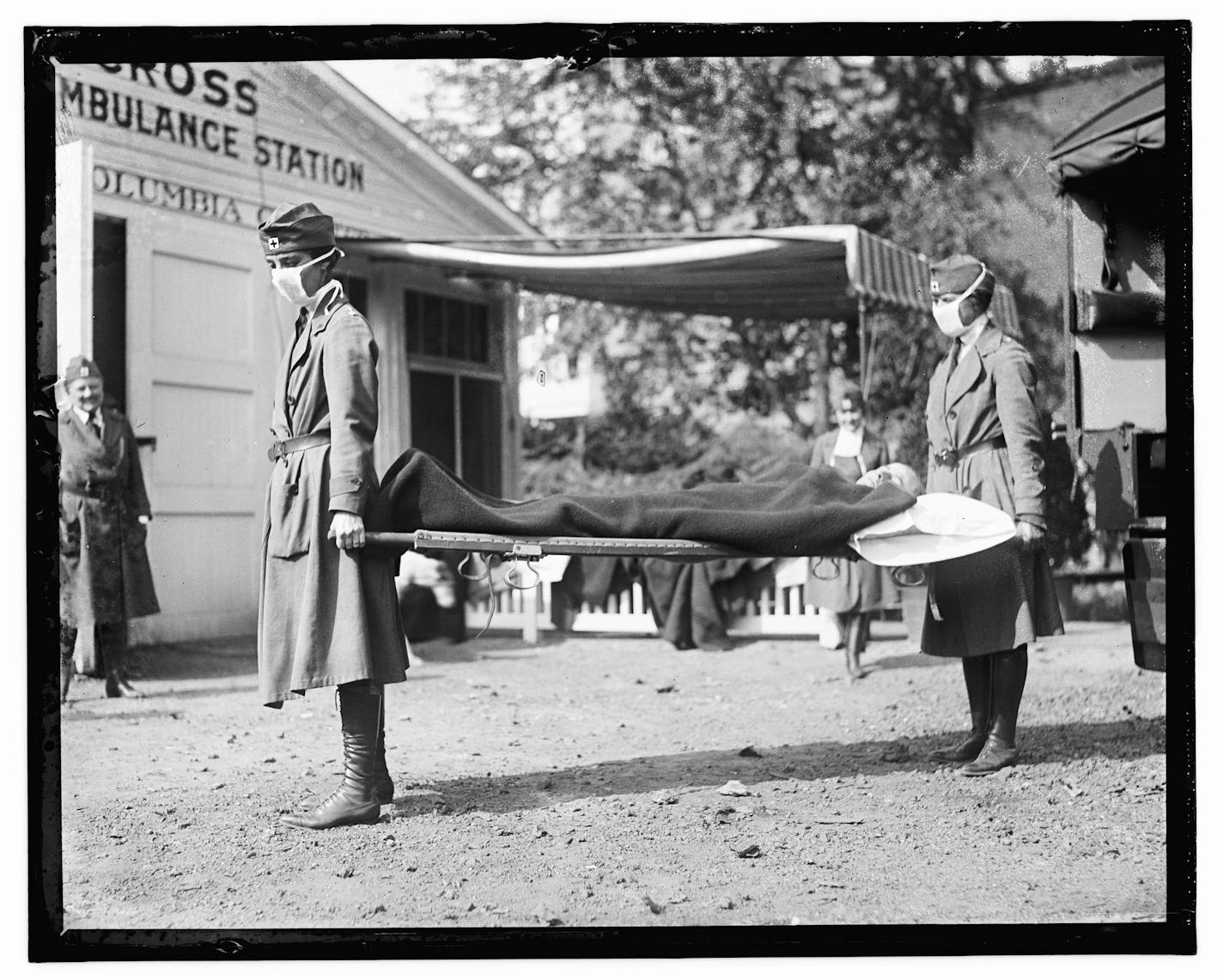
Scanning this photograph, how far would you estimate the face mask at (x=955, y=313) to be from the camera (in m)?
4.93

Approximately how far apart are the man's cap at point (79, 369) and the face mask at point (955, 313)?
390 centimetres

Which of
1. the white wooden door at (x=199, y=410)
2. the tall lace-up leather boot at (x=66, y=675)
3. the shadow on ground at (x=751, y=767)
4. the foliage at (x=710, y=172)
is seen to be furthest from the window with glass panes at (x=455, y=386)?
the shadow on ground at (x=751, y=767)

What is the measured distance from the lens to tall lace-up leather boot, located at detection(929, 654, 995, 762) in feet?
17.1

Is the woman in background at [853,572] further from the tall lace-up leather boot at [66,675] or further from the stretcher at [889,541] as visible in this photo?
the tall lace-up leather boot at [66,675]

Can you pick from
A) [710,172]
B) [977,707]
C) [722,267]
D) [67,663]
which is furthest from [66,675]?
[710,172]

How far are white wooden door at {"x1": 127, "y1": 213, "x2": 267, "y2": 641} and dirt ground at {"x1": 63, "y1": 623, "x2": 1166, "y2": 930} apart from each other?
426mm

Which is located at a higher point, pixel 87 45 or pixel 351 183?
pixel 351 183

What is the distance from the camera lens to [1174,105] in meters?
3.76

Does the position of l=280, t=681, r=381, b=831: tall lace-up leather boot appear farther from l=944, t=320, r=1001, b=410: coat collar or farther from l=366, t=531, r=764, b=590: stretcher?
l=944, t=320, r=1001, b=410: coat collar

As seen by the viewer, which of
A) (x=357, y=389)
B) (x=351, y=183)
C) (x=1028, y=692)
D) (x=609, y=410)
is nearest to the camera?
(x=357, y=389)

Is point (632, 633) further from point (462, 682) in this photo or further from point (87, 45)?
point (87, 45)

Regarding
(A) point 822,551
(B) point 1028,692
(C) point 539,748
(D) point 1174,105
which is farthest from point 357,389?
(B) point 1028,692

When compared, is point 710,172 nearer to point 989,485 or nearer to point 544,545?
point 989,485

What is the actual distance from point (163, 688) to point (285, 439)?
2.79 metres
